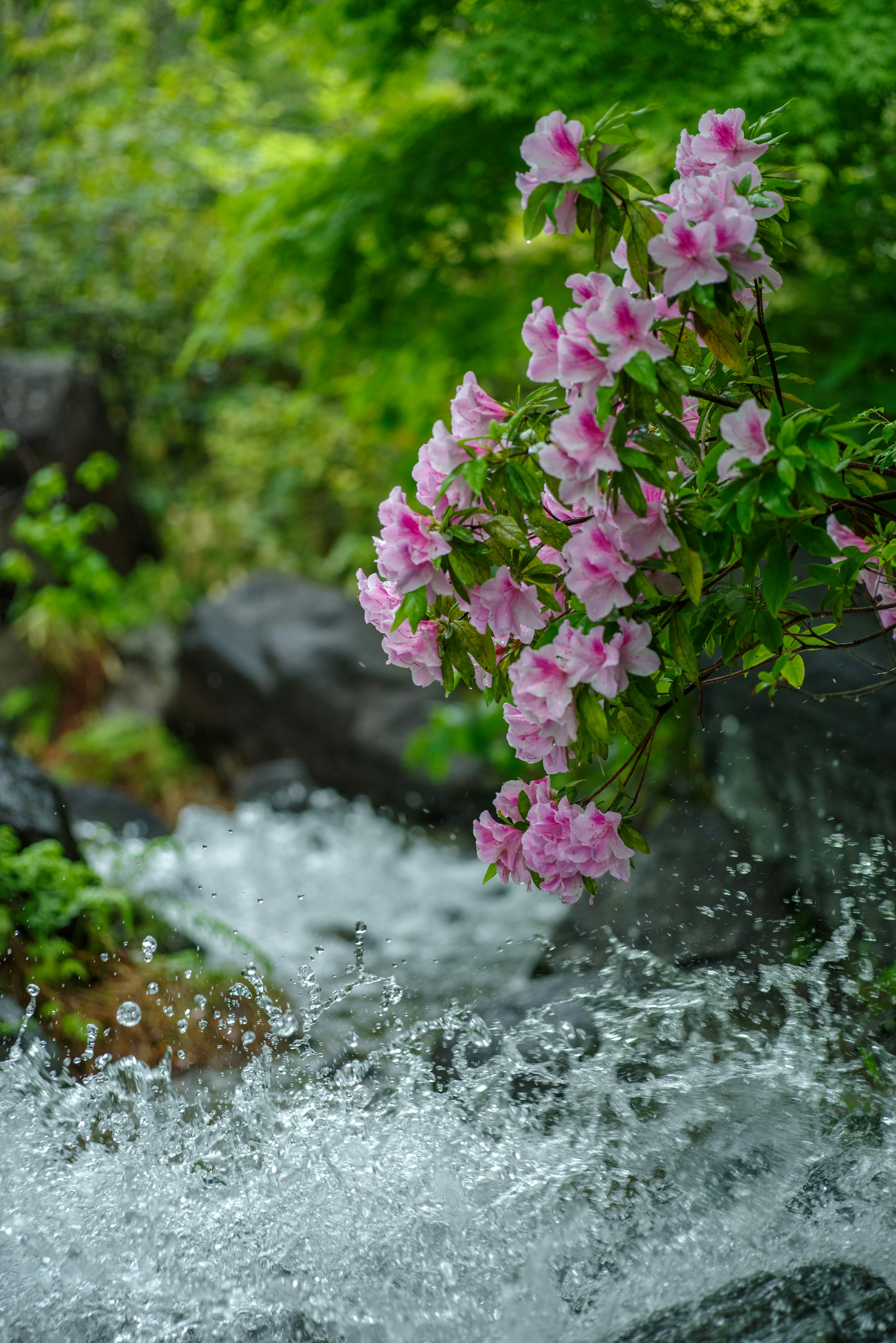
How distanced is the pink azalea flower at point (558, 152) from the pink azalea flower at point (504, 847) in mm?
931

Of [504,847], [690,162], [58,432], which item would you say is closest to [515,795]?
[504,847]

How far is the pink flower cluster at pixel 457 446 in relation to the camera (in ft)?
4.27

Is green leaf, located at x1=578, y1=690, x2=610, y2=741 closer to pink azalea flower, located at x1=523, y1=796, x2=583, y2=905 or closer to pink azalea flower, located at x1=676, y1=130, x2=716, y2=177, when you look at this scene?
pink azalea flower, located at x1=523, y1=796, x2=583, y2=905

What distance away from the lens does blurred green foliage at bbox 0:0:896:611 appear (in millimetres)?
3025

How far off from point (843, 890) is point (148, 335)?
701 cm

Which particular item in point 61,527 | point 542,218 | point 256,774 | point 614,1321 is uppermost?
point 542,218

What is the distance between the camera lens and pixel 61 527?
13.6 ft

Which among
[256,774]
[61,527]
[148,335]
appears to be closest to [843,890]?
[61,527]

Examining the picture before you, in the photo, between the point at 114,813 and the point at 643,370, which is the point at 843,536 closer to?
the point at 643,370

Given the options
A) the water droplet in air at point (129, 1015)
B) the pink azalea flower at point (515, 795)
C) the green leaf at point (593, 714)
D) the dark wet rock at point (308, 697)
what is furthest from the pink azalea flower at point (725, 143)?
the dark wet rock at point (308, 697)

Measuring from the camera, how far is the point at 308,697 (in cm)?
571

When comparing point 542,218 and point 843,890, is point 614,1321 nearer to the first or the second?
point 843,890

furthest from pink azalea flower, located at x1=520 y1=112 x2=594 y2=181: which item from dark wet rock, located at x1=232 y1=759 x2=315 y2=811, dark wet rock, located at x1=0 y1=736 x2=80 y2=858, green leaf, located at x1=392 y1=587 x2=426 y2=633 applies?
dark wet rock, located at x1=232 y1=759 x2=315 y2=811

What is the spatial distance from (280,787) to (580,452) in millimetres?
4484
